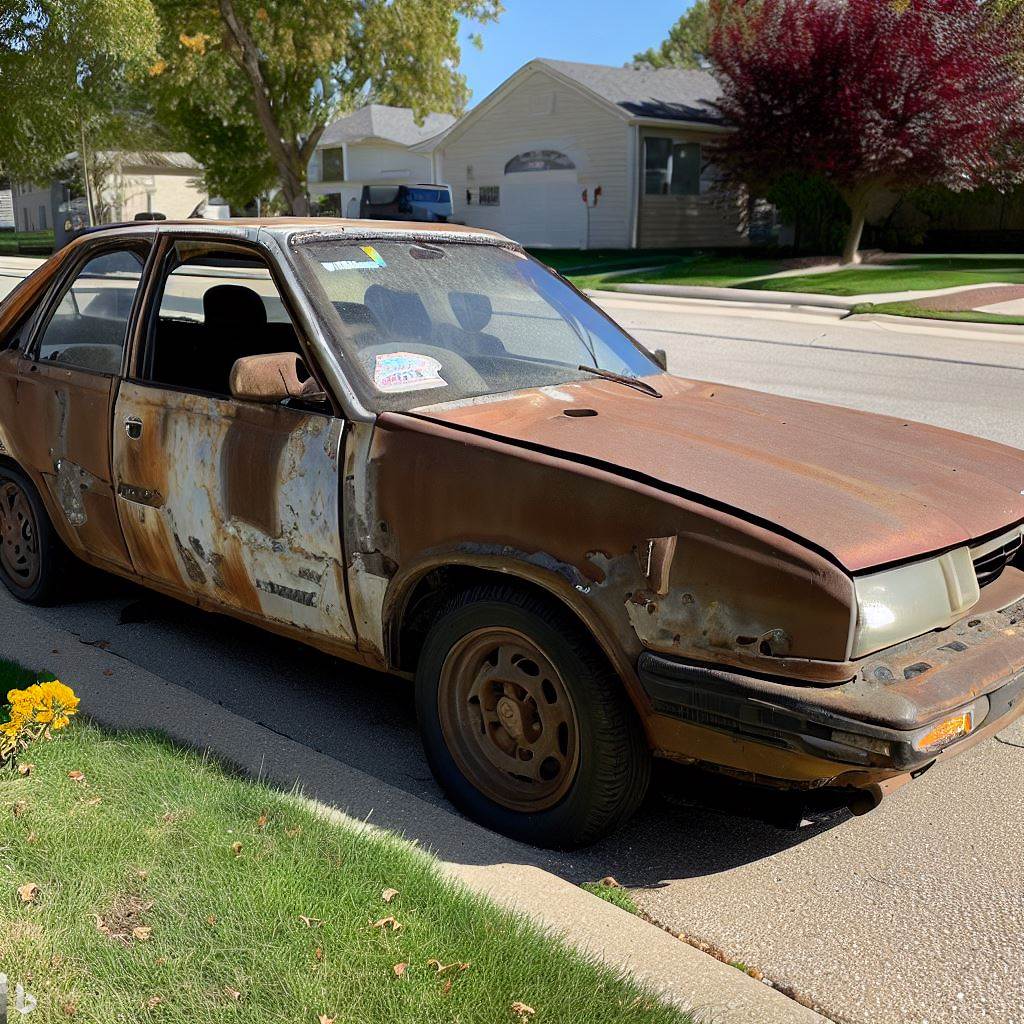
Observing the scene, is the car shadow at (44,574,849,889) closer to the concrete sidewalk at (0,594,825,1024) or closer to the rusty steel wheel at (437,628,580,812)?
the concrete sidewalk at (0,594,825,1024)

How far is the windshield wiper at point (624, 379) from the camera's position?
4.28 m

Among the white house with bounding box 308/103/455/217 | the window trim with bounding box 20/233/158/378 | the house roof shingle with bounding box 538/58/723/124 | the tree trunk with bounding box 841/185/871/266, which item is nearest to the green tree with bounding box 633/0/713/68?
the white house with bounding box 308/103/455/217

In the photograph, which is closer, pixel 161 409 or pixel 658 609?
pixel 658 609

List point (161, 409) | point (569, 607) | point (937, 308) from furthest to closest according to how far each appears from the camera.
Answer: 1. point (937, 308)
2. point (161, 409)
3. point (569, 607)

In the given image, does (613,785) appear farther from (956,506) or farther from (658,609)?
(956,506)

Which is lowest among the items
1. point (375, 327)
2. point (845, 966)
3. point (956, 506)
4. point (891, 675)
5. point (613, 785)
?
point (845, 966)

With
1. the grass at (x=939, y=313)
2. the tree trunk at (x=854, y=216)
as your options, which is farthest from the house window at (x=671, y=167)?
the grass at (x=939, y=313)

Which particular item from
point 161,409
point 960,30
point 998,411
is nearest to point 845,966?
point 161,409

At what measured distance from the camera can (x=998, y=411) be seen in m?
10.7

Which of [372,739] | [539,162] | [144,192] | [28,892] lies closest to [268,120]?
[539,162]

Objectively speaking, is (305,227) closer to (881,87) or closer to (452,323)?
(452,323)

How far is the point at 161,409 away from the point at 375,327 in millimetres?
970

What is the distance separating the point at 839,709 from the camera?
2.87m

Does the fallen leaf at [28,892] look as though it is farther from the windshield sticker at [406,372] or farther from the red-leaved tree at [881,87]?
the red-leaved tree at [881,87]
